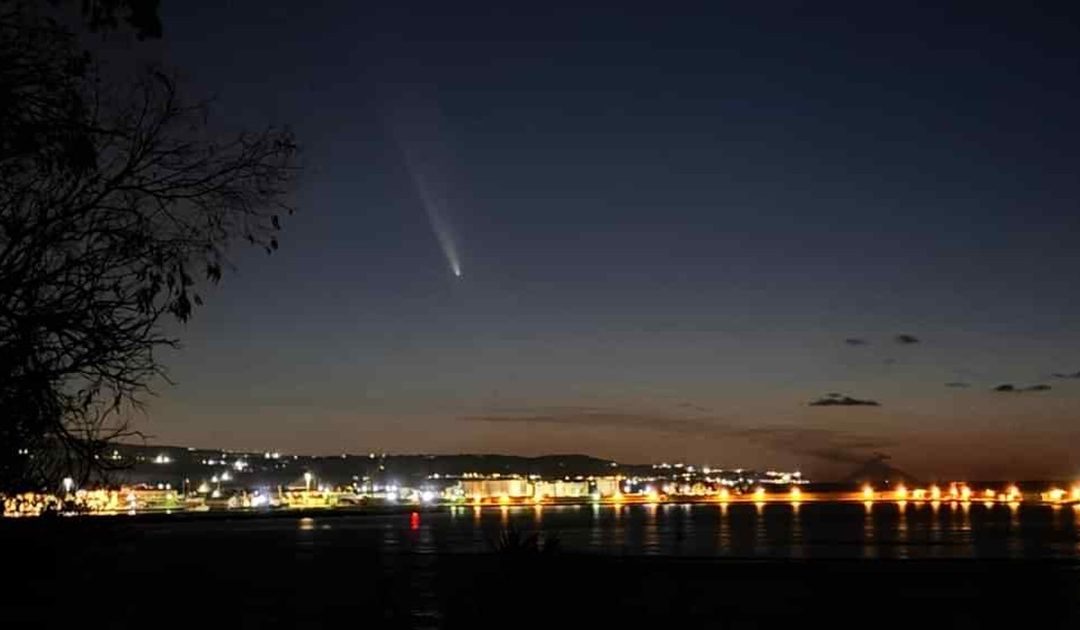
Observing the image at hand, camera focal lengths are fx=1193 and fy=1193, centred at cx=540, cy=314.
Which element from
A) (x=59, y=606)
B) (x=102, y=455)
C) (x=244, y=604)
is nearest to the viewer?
(x=102, y=455)

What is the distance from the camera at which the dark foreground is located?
12.8 m

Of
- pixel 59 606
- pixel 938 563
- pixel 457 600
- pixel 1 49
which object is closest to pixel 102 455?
pixel 1 49

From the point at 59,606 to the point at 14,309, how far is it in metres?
6.02

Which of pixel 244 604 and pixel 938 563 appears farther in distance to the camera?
pixel 938 563

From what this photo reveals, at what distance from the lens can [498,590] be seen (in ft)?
74.4

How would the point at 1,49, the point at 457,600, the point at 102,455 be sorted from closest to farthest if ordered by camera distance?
the point at 1,49, the point at 102,455, the point at 457,600

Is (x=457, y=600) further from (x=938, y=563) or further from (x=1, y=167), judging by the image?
(x=938, y=563)

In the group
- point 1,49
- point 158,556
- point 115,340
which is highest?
point 1,49

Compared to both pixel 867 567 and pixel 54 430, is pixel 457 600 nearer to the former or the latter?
pixel 54 430

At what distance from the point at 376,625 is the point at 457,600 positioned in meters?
1.84

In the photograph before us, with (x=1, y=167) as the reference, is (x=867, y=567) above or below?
below

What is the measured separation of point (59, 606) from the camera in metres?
14.3

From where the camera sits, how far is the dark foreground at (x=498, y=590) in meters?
12.8

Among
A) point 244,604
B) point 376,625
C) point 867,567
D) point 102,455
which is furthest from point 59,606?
point 867,567
